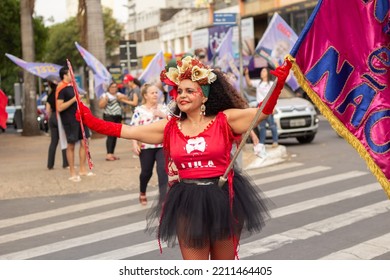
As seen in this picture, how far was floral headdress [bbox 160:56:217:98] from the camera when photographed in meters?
4.60

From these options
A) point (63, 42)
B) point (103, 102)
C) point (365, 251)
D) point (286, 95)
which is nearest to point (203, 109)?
point (365, 251)

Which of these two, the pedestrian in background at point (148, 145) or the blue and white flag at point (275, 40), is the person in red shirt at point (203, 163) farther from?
the blue and white flag at point (275, 40)

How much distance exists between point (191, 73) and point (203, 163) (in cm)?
58

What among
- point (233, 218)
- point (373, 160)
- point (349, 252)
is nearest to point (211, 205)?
point (233, 218)

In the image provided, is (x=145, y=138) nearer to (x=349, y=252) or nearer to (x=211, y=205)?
(x=211, y=205)

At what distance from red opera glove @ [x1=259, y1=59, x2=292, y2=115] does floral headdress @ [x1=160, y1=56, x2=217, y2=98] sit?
1.50 feet

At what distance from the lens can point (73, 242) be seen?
8.01 meters

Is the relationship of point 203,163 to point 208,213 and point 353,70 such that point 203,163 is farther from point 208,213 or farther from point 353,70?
point 353,70

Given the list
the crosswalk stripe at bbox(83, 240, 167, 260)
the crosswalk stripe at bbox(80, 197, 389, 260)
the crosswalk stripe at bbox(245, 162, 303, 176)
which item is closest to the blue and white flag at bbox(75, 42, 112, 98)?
the crosswalk stripe at bbox(245, 162, 303, 176)

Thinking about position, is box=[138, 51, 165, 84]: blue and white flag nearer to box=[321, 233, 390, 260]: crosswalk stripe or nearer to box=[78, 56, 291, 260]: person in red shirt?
box=[321, 233, 390, 260]: crosswalk stripe

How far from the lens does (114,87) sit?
1587cm

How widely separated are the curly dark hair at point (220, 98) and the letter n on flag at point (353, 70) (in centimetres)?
44

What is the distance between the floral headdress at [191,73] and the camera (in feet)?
15.1

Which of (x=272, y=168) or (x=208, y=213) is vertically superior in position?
(x=208, y=213)
